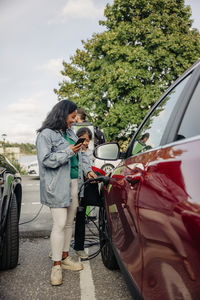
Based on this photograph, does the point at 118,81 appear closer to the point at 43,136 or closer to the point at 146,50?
the point at 146,50

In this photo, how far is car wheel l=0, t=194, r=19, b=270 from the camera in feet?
10.3

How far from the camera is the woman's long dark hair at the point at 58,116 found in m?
3.21

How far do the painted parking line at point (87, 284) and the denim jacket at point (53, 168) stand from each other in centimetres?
74

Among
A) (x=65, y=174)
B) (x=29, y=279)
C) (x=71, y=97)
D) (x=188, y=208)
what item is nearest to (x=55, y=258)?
(x=29, y=279)

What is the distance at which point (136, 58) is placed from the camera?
1880cm

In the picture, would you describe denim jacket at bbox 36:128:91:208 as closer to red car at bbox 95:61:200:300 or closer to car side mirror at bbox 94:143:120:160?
car side mirror at bbox 94:143:120:160

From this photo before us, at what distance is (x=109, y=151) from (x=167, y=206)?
1598mm

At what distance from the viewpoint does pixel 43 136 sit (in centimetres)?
310

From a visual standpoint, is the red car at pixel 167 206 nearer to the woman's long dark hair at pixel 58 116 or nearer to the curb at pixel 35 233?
the woman's long dark hair at pixel 58 116

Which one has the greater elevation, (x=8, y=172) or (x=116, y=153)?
(x=116, y=153)

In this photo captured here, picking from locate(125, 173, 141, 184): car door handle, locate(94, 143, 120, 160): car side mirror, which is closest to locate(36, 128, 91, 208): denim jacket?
locate(94, 143, 120, 160): car side mirror

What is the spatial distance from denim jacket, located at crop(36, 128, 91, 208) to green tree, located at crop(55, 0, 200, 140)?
15.8 meters

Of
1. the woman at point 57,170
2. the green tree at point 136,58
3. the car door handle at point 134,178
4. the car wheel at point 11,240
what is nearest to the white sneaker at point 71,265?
the woman at point 57,170

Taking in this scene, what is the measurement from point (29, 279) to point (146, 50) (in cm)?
1780
